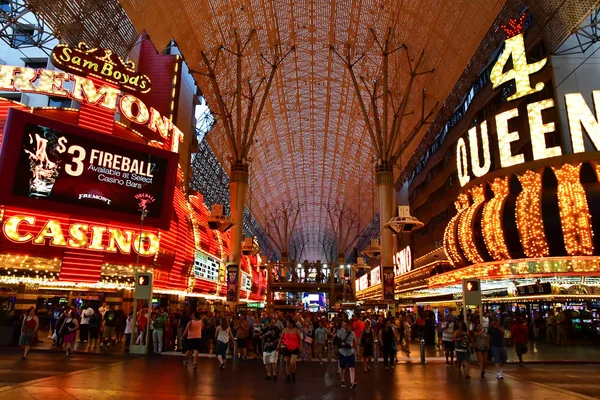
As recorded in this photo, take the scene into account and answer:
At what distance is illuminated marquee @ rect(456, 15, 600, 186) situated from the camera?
2223cm

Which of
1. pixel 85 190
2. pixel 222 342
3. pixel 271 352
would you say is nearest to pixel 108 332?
pixel 85 190

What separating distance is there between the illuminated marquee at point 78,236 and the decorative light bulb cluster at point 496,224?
15.9 meters

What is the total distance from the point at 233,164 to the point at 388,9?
16978 mm

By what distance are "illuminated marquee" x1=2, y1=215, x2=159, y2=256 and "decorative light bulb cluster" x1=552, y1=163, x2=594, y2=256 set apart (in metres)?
18.1

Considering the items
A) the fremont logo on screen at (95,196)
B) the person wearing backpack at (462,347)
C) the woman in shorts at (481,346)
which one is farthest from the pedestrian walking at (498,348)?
the fremont logo on screen at (95,196)

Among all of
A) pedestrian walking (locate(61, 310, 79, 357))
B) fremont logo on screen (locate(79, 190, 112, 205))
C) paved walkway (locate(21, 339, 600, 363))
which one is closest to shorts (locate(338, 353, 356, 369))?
paved walkway (locate(21, 339, 600, 363))

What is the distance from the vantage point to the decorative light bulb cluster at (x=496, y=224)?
72.8 ft

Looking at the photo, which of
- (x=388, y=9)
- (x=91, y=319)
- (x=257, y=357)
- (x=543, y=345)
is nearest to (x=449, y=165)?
(x=388, y=9)

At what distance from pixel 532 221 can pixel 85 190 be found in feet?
66.3

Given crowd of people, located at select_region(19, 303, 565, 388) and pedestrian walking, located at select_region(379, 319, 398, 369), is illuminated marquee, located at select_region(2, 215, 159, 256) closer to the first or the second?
crowd of people, located at select_region(19, 303, 565, 388)

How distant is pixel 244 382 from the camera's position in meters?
11.7

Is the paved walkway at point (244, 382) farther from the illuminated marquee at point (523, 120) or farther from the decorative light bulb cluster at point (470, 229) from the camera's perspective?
the illuminated marquee at point (523, 120)

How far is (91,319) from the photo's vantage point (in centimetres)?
1934

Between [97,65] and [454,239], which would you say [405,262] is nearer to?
[454,239]
